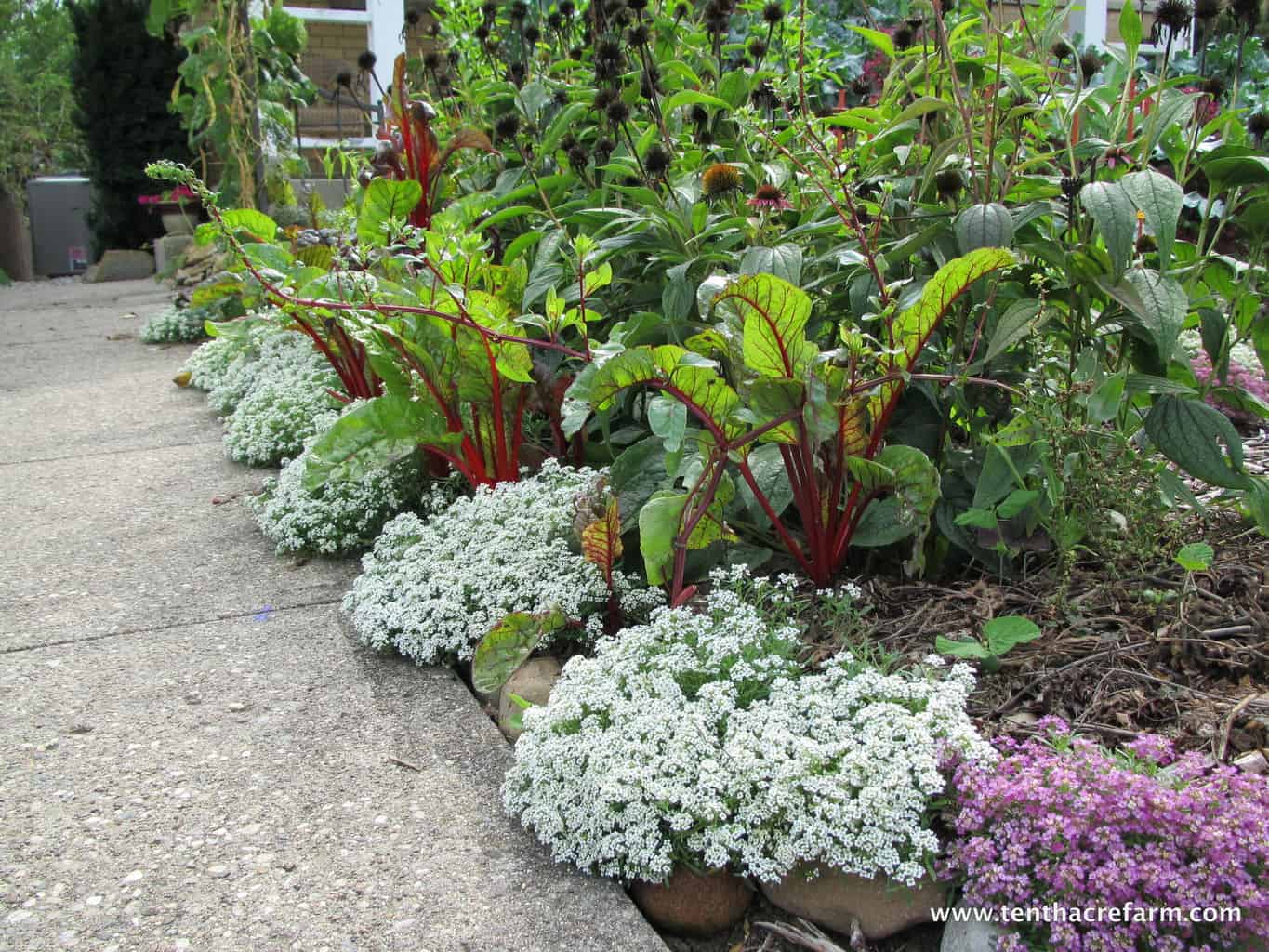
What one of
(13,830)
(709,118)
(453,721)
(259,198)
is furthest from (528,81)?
(259,198)

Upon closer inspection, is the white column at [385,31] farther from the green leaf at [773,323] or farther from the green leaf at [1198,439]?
the green leaf at [1198,439]

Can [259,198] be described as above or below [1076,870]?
above

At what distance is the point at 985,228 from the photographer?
1979 millimetres

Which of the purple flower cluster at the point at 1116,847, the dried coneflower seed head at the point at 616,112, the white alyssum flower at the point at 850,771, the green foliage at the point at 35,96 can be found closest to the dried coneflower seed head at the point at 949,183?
the dried coneflower seed head at the point at 616,112

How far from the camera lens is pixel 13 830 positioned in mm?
1758

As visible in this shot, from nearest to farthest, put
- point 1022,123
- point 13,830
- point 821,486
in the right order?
1. point 13,830
2. point 821,486
3. point 1022,123

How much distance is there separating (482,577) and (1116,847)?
1.41 meters

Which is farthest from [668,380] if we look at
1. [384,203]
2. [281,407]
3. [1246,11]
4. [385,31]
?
[385,31]

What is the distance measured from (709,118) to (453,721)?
186 cm

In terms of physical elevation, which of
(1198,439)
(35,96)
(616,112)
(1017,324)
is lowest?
(1198,439)

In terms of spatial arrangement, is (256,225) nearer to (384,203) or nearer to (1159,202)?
(384,203)

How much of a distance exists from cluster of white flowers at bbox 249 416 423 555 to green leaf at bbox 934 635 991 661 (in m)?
1.68

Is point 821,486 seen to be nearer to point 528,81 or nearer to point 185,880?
point 185,880

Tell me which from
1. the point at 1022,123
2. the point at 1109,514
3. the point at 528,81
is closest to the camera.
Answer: the point at 1109,514
